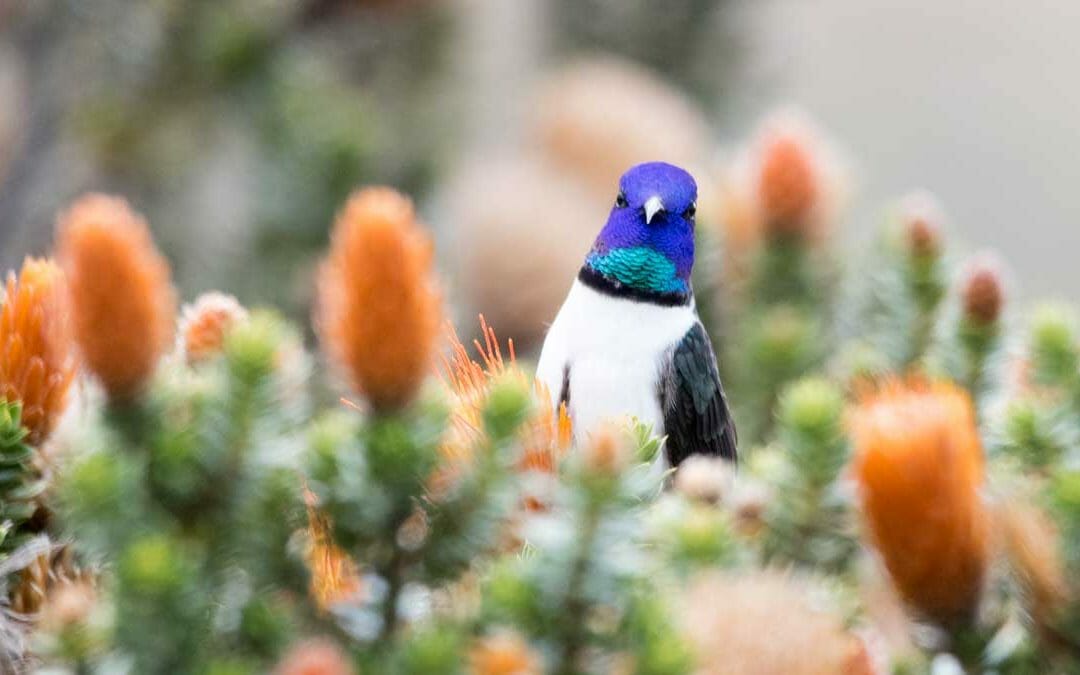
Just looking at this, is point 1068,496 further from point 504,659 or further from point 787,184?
point 787,184

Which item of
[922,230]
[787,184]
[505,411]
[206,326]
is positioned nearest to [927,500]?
[505,411]

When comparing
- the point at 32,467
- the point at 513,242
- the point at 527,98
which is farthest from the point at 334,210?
the point at 32,467

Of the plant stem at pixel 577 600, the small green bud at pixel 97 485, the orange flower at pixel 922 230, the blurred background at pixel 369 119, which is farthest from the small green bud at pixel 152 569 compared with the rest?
the blurred background at pixel 369 119

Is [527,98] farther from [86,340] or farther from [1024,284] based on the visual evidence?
[1024,284]

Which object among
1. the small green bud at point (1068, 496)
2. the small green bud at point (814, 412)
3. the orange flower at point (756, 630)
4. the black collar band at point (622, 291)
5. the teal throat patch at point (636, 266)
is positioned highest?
the teal throat patch at point (636, 266)

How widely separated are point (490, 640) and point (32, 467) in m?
0.29

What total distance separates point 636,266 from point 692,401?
11 centimetres

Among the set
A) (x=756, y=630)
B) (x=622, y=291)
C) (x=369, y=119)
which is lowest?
(x=756, y=630)

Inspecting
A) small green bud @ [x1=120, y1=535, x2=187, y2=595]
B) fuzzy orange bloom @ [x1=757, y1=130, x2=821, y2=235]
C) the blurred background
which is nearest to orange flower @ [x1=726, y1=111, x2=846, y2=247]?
fuzzy orange bloom @ [x1=757, y1=130, x2=821, y2=235]

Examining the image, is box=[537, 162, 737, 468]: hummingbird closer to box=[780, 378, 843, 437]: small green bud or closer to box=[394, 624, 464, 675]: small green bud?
box=[780, 378, 843, 437]: small green bud

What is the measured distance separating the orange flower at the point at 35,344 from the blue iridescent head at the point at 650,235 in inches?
14.6

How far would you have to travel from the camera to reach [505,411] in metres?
0.53

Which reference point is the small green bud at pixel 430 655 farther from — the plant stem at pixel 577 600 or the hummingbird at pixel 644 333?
the hummingbird at pixel 644 333

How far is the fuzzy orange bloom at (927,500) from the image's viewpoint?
53 cm
